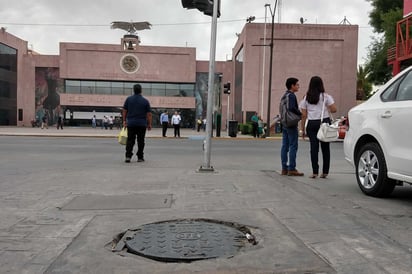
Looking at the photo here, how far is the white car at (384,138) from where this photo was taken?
5.30 meters

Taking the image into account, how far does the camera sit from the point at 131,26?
6022cm

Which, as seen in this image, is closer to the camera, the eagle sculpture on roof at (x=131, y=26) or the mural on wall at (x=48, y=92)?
the mural on wall at (x=48, y=92)

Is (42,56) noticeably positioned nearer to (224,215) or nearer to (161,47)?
(161,47)

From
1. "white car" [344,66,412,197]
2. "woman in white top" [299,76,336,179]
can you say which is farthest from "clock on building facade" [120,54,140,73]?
Answer: "white car" [344,66,412,197]

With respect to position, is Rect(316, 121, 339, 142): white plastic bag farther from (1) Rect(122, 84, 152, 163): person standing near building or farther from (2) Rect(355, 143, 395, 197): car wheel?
(1) Rect(122, 84, 152, 163): person standing near building

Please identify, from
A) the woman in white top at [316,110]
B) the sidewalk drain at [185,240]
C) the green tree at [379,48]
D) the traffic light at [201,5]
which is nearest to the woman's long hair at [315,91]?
the woman in white top at [316,110]

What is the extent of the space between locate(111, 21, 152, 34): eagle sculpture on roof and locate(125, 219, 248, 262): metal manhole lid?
2297 inches

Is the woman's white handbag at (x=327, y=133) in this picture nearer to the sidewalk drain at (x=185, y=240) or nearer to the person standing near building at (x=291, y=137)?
the person standing near building at (x=291, y=137)

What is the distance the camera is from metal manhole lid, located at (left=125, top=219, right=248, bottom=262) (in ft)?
11.5

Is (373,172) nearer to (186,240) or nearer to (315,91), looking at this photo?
(315,91)

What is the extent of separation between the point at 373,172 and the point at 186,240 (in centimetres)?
314

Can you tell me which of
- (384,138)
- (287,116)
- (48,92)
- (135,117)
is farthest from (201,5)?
(48,92)

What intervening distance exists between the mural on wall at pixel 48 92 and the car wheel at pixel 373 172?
5566cm

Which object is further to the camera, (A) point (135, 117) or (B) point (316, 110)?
(A) point (135, 117)
